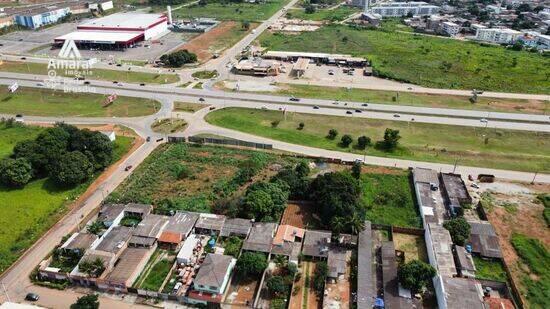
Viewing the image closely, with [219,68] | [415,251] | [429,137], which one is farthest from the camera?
[219,68]

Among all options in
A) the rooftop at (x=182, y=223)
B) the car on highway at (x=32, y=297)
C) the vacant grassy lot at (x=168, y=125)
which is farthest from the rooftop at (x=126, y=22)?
the car on highway at (x=32, y=297)

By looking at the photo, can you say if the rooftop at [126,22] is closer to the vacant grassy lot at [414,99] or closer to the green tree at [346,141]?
the vacant grassy lot at [414,99]

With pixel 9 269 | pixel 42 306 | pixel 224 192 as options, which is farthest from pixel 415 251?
pixel 9 269

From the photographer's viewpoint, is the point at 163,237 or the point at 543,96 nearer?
the point at 163,237

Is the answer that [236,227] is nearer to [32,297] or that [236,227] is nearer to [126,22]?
[32,297]

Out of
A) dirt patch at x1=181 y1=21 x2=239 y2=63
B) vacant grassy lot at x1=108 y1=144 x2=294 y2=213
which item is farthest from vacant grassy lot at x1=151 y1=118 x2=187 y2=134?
dirt patch at x1=181 y1=21 x2=239 y2=63

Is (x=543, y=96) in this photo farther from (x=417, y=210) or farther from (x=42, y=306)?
(x=42, y=306)

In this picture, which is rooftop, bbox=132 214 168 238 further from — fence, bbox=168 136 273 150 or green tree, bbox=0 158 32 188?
fence, bbox=168 136 273 150
